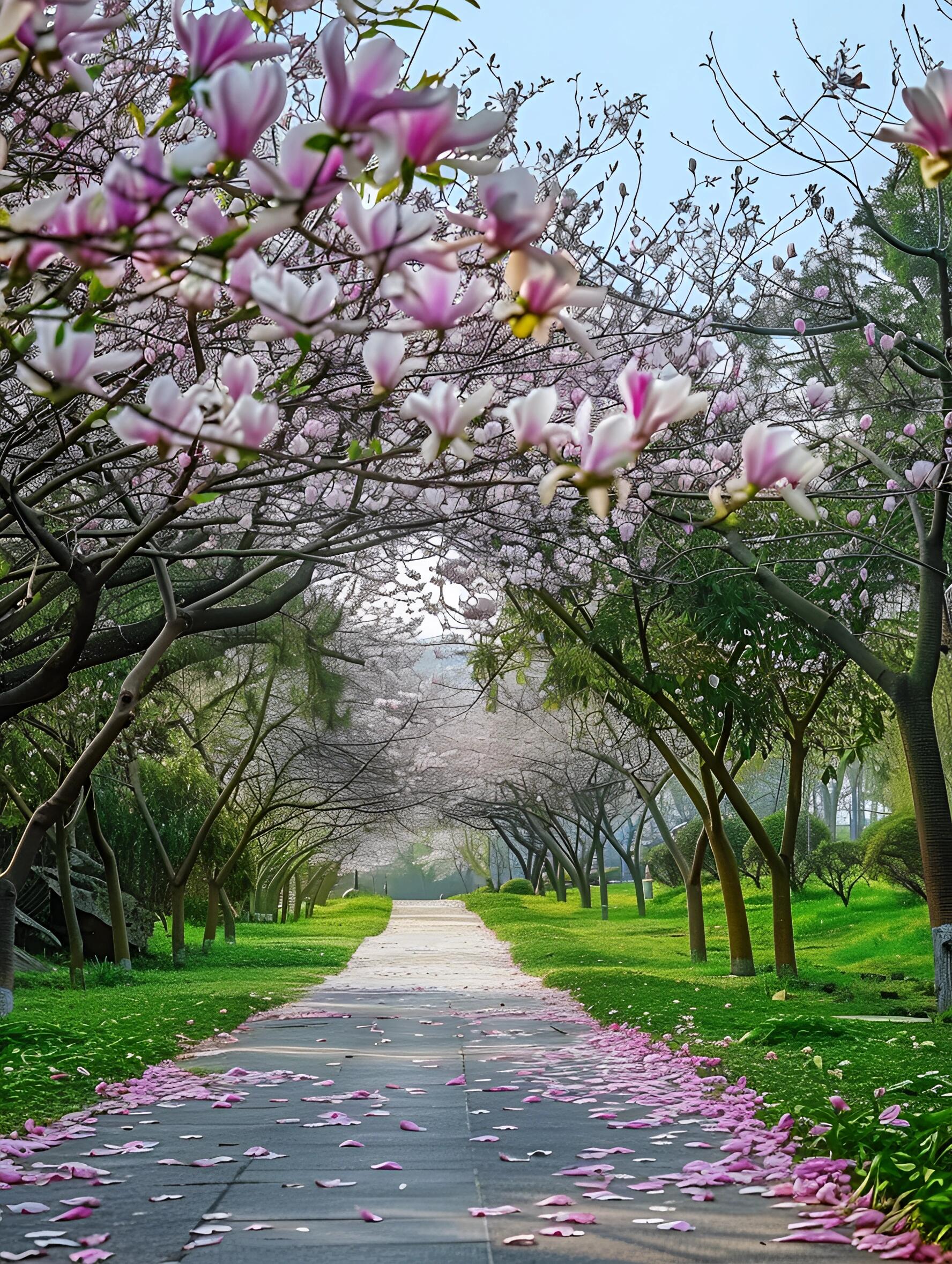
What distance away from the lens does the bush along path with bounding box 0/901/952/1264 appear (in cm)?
331

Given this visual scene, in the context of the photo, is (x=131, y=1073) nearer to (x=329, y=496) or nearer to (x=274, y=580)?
(x=329, y=496)

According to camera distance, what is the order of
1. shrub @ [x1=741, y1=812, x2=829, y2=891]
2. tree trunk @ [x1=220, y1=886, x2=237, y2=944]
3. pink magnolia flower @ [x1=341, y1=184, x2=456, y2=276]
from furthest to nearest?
shrub @ [x1=741, y1=812, x2=829, y2=891] → tree trunk @ [x1=220, y1=886, x2=237, y2=944] → pink magnolia flower @ [x1=341, y1=184, x2=456, y2=276]

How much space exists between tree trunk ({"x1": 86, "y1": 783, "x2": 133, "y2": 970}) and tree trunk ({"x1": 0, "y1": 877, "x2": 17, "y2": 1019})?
444 cm

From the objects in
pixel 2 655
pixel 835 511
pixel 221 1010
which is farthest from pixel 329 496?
pixel 835 511

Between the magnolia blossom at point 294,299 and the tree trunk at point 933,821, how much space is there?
7.71 metres

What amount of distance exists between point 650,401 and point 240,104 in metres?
0.71

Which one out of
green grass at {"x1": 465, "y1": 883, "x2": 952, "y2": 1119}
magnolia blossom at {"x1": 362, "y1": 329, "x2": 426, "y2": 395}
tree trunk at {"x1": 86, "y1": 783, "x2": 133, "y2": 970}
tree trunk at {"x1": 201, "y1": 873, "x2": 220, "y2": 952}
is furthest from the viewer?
tree trunk at {"x1": 201, "y1": 873, "x2": 220, "y2": 952}

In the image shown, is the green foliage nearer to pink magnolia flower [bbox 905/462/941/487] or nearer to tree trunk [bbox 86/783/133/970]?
pink magnolia flower [bbox 905/462/941/487]

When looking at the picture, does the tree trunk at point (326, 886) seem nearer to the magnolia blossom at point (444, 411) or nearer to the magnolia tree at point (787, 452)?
the magnolia tree at point (787, 452)

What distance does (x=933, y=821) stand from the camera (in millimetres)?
8578

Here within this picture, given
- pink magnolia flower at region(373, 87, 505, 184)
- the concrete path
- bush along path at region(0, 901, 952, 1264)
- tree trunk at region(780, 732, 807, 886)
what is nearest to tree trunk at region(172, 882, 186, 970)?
tree trunk at region(780, 732, 807, 886)

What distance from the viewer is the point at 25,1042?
22.2 feet

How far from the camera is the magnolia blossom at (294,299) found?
5.59 ft

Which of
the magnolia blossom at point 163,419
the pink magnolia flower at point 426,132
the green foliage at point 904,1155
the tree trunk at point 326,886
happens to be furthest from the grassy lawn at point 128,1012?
the tree trunk at point 326,886
